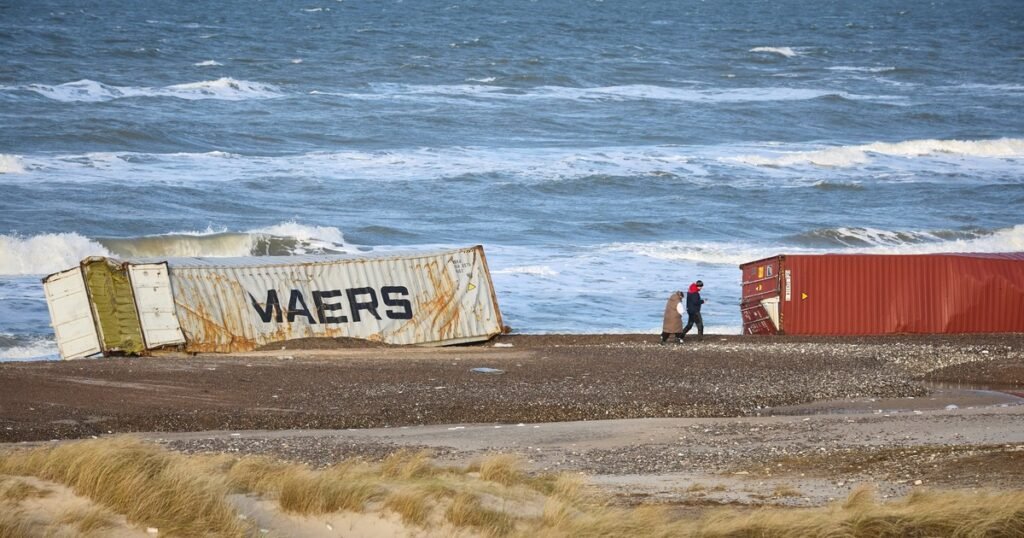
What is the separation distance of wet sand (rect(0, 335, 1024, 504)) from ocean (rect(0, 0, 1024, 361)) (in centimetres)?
656

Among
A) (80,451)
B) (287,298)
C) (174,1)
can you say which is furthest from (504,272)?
(174,1)

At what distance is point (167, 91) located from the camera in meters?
64.0

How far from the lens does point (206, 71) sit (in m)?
70.4

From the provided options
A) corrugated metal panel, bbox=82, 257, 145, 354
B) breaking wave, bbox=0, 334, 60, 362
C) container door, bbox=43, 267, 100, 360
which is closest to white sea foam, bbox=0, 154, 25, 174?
breaking wave, bbox=0, 334, 60, 362

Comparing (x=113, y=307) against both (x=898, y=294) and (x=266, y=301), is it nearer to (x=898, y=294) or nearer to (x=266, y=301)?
(x=266, y=301)

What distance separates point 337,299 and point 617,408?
898 cm

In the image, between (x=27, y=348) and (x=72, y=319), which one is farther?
(x=27, y=348)

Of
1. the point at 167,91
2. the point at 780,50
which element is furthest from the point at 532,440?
the point at 780,50

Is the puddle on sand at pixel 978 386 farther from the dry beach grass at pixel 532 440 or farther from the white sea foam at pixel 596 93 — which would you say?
the white sea foam at pixel 596 93

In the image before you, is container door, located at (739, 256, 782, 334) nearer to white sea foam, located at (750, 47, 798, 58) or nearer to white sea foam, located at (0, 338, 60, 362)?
white sea foam, located at (0, 338, 60, 362)

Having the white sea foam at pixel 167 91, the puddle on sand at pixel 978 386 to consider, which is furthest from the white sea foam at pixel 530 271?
the white sea foam at pixel 167 91

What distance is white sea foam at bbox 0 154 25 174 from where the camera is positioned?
45.4 metres

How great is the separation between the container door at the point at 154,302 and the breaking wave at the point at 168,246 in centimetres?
1140

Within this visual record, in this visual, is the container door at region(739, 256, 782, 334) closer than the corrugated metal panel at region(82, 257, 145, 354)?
No
